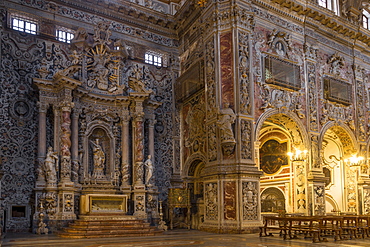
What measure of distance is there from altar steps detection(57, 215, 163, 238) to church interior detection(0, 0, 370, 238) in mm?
100

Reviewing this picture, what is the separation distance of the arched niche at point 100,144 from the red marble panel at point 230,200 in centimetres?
490

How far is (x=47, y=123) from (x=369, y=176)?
15.3 metres

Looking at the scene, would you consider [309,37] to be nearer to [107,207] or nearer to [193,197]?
[193,197]

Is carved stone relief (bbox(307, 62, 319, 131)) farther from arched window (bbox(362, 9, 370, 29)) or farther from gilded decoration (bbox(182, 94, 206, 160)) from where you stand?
arched window (bbox(362, 9, 370, 29))

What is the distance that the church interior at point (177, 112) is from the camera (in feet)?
48.7

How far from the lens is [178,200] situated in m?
16.9

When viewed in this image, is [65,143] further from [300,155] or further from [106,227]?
[300,155]

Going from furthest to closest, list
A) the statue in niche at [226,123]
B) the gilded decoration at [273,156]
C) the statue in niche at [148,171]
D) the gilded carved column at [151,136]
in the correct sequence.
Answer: the gilded decoration at [273,156], the gilded carved column at [151,136], the statue in niche at [148,171], the statue in niche at [226,123]

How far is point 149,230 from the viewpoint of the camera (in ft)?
47.2

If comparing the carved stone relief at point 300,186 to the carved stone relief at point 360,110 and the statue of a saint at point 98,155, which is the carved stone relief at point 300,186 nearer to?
the carved stone relief at point 360,110

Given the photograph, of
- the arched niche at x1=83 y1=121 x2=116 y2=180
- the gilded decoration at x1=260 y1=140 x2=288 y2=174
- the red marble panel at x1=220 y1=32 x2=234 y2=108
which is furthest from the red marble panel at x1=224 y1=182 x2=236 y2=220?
the gilded decoration at x1=260 y1=140 x2=288 y2=174

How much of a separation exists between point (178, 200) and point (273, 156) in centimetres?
572

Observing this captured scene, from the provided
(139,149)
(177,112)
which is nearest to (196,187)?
(139,149)

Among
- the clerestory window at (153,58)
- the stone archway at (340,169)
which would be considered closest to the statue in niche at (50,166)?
the clerestory window at (153,58)
